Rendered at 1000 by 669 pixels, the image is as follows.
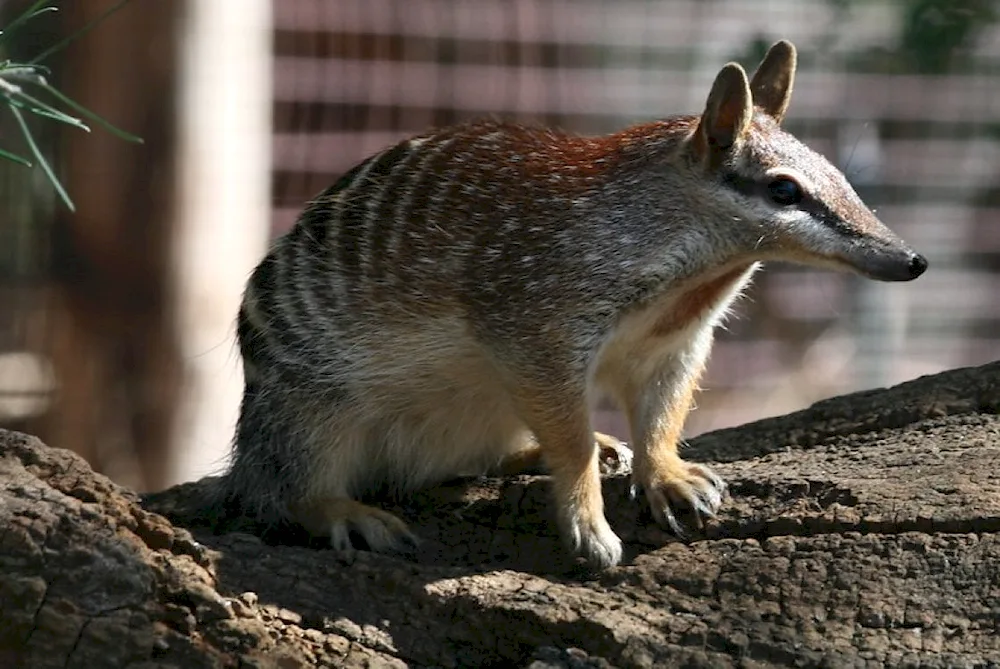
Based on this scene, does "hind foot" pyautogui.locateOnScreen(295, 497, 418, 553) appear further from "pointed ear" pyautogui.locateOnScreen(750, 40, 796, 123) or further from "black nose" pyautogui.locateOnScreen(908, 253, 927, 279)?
"pointed ear" pyautogui.locateOnScreen(750, 40, 796, 123)

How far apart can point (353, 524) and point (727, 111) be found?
4.35 ft

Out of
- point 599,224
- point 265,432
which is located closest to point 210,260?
point 265,432

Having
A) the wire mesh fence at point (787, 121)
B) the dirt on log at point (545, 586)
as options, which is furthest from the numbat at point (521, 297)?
the wire mesh fence at point (787, 121)

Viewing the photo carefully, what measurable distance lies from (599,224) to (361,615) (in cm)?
120

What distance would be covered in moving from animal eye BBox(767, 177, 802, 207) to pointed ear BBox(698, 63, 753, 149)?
0.15 metres

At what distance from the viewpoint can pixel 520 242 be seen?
3.69 m

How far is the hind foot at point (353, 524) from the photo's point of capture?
3438 mm

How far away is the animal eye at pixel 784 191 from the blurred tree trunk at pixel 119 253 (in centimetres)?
360

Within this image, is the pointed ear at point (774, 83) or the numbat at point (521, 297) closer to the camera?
the numbat at point (521, 297)

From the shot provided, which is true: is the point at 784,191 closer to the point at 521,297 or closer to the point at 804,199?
the point at 804,199

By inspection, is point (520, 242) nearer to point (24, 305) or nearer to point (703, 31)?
point (24, 305)

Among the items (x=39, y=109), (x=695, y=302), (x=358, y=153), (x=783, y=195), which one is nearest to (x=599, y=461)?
(x=695, y=302)

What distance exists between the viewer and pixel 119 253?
6.53 metres

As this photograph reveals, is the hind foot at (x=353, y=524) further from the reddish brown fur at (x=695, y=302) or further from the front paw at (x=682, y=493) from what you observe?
the reddish brown fur at (x=695, y=302)
